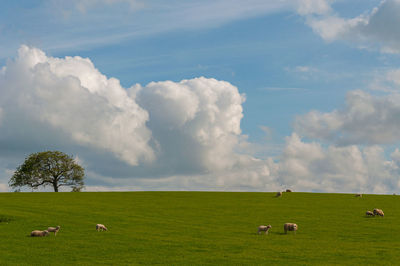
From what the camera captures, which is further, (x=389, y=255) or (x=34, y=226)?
(x=34, y=226)

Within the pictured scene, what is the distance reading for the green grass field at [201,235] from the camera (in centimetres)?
3009

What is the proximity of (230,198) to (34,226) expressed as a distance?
4166cm

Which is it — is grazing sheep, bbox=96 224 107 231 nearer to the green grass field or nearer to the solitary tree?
the green grass field

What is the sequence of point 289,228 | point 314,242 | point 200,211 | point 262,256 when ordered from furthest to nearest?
point 200,211, point 289,228, point 314,242, point 262,256

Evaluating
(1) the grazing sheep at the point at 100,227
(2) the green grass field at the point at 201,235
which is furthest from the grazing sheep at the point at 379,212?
(1) the grazing sheep at the point at 100,227

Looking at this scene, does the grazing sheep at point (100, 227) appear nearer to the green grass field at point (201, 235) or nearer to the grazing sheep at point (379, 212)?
the green grass field at point (201, 235)

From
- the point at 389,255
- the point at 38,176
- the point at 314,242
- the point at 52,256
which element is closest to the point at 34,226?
the point at 52,256

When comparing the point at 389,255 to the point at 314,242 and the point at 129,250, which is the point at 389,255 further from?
the point at 129,250

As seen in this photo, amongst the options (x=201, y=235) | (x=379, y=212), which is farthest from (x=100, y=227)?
(x=379, y=212)

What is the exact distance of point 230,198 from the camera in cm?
7956

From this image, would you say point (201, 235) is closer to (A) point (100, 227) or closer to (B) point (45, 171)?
(A) point (100, 227)

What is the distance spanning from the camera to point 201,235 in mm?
39562

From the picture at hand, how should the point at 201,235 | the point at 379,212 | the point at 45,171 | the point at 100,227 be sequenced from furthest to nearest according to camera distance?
the point at 45,171
the point at 379,212
the point at 100,227
the point at 201,235

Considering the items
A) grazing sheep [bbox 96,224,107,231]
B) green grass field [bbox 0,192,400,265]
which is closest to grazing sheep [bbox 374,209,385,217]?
green grass field [bbox 0,192,400,265]
